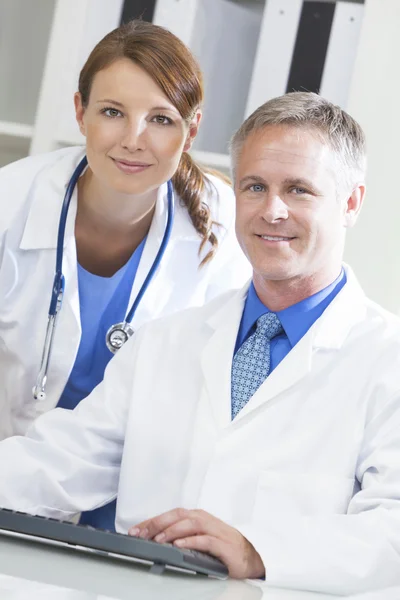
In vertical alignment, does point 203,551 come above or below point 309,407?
→ below

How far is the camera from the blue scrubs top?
5.72 feet

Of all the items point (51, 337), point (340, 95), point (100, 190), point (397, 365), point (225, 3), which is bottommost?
point (51, 337)

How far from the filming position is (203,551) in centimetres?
100

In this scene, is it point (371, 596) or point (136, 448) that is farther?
point (136, 448)

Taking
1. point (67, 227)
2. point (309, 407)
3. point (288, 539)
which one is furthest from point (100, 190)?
point (288, 539)

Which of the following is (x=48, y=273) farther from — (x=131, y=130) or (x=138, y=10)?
(x=138, y=10)

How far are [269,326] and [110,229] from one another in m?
0.57

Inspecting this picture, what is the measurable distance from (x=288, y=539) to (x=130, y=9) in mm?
1545

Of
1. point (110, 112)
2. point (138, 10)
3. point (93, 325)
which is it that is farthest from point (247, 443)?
point (138, 10)

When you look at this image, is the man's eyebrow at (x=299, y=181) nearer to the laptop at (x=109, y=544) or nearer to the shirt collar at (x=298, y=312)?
the shirt collar at (x=298, y=312)

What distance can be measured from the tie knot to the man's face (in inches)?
2.3

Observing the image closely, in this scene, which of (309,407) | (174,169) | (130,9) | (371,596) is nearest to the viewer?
(371,596)

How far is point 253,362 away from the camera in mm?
1323

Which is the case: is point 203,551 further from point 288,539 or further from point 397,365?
point 397,365
